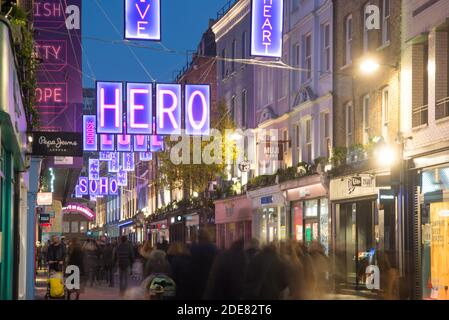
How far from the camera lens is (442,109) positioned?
1010 inches

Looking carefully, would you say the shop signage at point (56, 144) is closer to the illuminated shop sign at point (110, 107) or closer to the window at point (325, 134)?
the illuminated shop sign at point (110, 107)

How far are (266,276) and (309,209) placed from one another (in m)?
24.2

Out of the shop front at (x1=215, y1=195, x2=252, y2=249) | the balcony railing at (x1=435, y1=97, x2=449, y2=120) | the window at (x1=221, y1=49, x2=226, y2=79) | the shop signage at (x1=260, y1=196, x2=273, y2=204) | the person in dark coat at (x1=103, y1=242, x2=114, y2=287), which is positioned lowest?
the person in dark coat at (x1=103, y1=242, x2=114, y2=287)

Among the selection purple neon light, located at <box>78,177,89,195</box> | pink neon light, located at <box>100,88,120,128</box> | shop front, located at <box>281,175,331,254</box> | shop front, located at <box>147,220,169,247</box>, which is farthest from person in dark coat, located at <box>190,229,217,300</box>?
purple neon light, located at <box>78,177,89,195</box>

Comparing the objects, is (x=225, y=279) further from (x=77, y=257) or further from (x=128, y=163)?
(x=128, y=163)

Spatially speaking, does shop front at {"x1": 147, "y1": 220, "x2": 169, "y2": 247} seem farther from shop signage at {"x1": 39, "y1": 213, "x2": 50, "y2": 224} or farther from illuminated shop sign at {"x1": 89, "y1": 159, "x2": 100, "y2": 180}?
shop signage at {"x1": 39, "y1": 213, "x2": 50, "y2": 224}

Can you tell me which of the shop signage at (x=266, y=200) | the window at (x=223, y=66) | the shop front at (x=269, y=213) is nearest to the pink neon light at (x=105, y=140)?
the shop front at (x=269, y=213)

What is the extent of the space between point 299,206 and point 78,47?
11459mm

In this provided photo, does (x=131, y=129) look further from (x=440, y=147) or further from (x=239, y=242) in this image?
(x=239, y=242)

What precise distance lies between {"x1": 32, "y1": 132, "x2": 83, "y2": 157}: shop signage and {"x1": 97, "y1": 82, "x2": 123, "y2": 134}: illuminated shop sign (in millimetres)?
4594

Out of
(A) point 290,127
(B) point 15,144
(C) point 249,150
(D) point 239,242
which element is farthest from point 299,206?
(D) point 239,242

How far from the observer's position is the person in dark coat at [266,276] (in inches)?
545

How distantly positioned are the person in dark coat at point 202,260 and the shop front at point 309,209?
65.2 ft

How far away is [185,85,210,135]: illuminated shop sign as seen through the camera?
32062 mm
